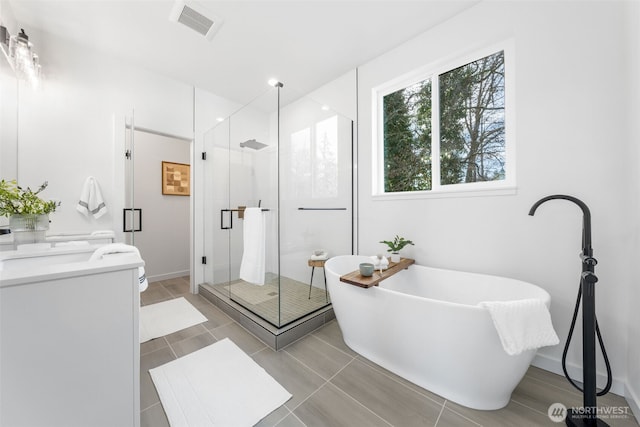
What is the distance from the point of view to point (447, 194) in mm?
2062

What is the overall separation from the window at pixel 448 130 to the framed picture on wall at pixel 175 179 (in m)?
3.22

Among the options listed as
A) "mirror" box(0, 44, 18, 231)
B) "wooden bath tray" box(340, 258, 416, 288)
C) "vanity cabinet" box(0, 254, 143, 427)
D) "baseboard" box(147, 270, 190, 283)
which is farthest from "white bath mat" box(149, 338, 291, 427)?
"baseboard" box(147, 270, 190, 283)

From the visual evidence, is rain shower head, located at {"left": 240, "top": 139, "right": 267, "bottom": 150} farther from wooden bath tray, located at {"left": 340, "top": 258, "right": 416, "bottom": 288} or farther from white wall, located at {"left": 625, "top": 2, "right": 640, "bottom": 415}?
white wall, located at {"left": 625, "top": 2, "right": 640, "bottom": 415}

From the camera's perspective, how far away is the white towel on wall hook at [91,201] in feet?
7.59

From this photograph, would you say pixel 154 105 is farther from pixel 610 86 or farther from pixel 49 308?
pixel 610 86

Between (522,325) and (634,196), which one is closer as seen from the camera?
(522,325)

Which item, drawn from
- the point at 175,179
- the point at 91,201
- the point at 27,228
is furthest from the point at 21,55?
the point at 175,179

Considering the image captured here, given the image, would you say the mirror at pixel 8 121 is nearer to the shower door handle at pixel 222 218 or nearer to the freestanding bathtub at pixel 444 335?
the shower door handle at pixel 222 218

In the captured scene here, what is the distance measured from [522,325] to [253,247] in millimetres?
2109

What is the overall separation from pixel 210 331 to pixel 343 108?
2890mm

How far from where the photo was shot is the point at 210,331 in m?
2.13

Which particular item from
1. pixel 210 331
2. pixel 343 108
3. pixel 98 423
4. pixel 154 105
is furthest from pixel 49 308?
pixel 343 108

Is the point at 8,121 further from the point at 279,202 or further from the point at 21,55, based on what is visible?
the point at 279,202

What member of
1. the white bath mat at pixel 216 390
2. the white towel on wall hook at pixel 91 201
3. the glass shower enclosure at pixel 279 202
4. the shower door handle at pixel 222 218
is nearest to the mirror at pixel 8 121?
the white towel on wall hook at pixel 91 201
